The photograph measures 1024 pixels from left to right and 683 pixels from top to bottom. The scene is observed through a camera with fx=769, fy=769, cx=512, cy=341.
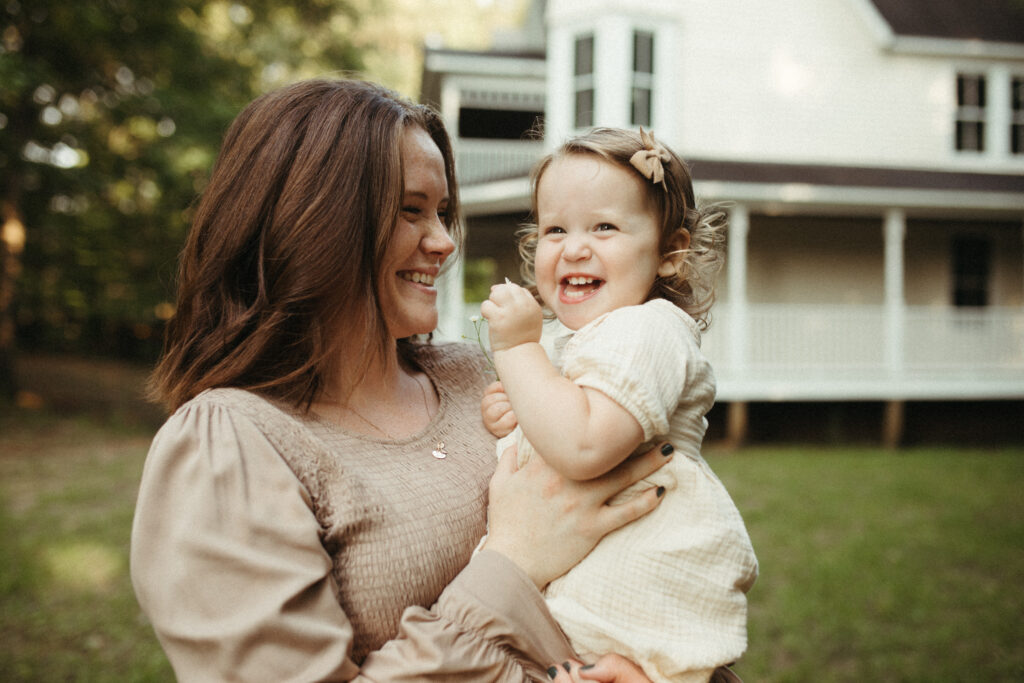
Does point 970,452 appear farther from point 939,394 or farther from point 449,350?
point 449,350

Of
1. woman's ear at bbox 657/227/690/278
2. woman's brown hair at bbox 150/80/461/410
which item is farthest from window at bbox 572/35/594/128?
woman's brown hair at bbox 150/80/461/410

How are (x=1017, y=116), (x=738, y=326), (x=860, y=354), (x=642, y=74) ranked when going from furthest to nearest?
(x=1017, y=116)
(x=642, y=74)
(x=860, y=354)
(x=738, y=326)

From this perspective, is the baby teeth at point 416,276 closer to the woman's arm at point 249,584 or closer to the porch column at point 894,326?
the woman's arm at point 249,584

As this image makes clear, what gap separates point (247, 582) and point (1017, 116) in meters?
16.9

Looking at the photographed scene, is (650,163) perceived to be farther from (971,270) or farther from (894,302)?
(971,270)

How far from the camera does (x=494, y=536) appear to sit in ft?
5.80

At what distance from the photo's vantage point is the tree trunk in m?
13.1

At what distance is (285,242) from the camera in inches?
67.7

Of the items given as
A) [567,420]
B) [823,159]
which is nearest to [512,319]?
[567,420]

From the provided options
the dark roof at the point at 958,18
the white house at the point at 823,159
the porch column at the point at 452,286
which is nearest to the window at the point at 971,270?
the white house at the point at 823,159

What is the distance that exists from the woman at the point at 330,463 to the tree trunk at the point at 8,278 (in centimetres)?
1375

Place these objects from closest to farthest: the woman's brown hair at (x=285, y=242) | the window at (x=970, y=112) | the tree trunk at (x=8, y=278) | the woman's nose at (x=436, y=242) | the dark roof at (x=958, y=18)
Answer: the woman's brown hair at (x=285, y=242)
the woman's nose at (x=436, y=242)
the tree trunk at (x=8, y=278)
the dark roof at (x=958, y=18)
the window at (x=970, y=112)

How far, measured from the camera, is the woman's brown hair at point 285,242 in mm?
1729

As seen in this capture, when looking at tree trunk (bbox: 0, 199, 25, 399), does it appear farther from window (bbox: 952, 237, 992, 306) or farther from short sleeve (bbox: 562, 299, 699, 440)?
window (bbox: 952, 237, 992, 306)
